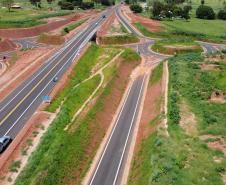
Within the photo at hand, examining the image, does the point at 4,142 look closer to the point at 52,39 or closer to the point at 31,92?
the point at 31,92

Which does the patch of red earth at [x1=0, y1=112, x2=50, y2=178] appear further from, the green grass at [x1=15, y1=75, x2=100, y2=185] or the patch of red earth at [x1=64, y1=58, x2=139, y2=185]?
the patch of red earth at [x1=64, y1=58, x2=139, y2=185]

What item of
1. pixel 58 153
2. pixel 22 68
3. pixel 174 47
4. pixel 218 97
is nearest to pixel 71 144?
pixel 58 153

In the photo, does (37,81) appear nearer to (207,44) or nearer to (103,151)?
(103,151)

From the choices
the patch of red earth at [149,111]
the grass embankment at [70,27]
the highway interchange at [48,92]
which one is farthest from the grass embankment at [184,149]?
the grass embankment at [70,27]

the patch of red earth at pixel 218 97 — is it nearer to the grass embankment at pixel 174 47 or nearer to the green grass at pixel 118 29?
the grass embankment at pixel 174 47

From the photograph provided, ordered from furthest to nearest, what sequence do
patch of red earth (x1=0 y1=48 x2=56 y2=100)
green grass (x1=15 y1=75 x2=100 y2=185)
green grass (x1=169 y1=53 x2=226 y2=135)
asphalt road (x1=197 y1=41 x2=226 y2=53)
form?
1. asphalt road (x1=197 y1=41 x2=226 y2=53)
2. patch of red earth (x1=0 y1=48 x2=56 y2=100)
3. green grass (x1=169 y1=53 x2=226 y2=135)
4. green grass (x1=15 y1=75 x2=100 y2=185)

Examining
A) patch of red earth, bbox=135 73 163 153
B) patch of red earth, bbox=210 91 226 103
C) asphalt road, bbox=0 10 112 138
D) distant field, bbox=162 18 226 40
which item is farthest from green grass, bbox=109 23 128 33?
patch of red earth, bbox=210 91 226 103

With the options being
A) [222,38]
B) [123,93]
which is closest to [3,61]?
[123,93]
